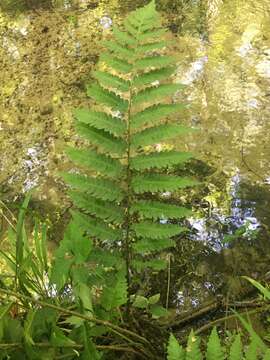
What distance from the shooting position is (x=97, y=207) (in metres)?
1.75

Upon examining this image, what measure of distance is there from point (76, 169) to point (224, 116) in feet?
2.86

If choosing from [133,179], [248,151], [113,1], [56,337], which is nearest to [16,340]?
[56,337]

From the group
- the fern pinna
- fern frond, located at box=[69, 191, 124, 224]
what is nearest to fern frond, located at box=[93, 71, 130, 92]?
the fern pinna

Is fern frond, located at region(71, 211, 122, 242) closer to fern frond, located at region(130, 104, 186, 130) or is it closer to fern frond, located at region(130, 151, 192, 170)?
fern frond, located at region(130, 151, 192, 170)

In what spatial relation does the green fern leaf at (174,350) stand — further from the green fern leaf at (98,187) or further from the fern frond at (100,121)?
the fern frond at (100,121)

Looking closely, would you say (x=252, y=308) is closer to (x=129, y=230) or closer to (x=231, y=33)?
(x=129, y=230)

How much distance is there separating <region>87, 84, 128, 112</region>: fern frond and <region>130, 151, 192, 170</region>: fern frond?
0.20 m

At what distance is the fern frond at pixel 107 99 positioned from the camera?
1775 mm

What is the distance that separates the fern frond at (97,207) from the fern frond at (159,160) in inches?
6.9

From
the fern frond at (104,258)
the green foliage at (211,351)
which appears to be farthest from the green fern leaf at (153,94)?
the green foliage at (211,351)

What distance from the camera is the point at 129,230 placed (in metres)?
1.77

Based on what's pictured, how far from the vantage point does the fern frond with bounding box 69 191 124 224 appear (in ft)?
5.66

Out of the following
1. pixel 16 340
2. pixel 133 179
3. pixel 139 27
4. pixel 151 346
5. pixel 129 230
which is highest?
pixel 139 27

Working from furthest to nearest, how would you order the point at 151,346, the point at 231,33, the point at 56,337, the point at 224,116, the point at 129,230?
1. the point at 231,33
2. the point at 224,116
3. the point at 129,230
4. the point at 151,346
5. the point at 56,337
